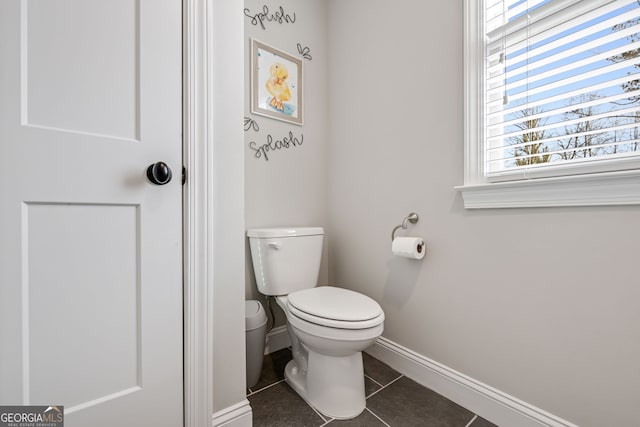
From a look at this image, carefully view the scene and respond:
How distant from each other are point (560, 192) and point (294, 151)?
4.37 feet

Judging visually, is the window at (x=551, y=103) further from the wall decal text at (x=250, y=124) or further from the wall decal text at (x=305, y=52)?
the wall decal text at (x=250, y=124)

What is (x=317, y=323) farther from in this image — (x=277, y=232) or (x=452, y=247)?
(x=452, y=247)

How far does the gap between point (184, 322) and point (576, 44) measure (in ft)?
5.30

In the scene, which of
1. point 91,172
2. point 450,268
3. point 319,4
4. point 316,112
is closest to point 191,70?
point 91,172

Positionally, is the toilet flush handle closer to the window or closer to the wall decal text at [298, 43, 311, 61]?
the window

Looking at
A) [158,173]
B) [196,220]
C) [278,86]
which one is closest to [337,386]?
[196,220]

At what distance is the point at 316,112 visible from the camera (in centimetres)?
185

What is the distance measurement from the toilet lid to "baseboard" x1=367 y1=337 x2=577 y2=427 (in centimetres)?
45

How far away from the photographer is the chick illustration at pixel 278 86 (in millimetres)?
1619

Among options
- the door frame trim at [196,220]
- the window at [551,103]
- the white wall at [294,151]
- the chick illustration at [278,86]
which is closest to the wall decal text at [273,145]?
the white wall at [294,151]

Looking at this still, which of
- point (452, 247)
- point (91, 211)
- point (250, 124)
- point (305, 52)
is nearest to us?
point (91, 211)

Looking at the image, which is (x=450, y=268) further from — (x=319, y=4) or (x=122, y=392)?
(x=319, y=4)

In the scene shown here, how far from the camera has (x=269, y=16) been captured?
1604 millimetres

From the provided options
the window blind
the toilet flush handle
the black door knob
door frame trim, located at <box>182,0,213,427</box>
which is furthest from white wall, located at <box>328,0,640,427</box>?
the black door knob
